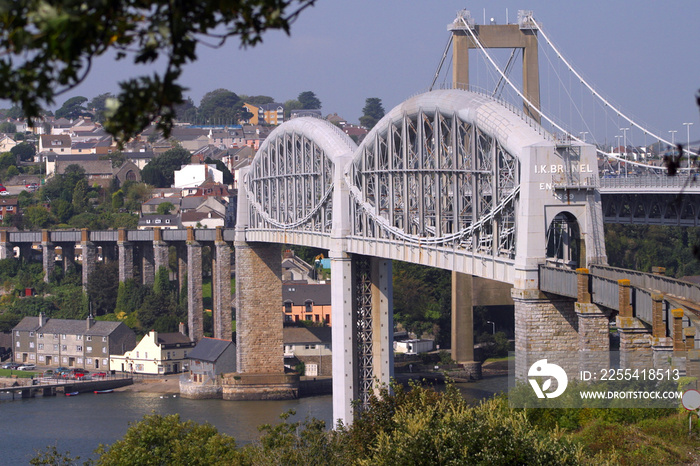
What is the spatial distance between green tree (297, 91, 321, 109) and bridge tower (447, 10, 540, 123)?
468ft

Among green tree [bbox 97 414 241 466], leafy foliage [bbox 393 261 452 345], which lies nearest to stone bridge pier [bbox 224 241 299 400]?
leafy foliage [bbox 393 261 452 345]

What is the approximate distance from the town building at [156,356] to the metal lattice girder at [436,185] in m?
20.0

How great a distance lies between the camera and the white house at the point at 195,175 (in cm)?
9388

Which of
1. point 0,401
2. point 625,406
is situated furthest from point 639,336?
point 0,401

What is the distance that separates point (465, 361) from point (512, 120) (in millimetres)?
24721

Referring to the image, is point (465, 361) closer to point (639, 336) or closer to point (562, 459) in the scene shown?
point (639, 336)

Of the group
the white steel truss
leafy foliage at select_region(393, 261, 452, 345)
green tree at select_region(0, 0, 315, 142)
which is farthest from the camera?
leafy foliage at select_region(393, 261, 452, 345)

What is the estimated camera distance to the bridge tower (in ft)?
142

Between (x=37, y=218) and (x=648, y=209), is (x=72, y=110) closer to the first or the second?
(x=37, y=218)

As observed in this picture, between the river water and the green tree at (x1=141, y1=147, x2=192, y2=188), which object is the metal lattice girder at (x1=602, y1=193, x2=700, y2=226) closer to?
the river water

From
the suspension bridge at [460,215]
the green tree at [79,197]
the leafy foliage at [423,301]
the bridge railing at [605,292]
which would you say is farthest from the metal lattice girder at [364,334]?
the green tree at [79,197]

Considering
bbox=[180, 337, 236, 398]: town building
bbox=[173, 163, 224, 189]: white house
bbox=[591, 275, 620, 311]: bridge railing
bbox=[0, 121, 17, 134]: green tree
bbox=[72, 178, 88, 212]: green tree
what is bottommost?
bbox=[180, 337, 236, 398]: town building

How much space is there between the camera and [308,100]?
187 meters

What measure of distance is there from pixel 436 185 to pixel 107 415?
17.9m
